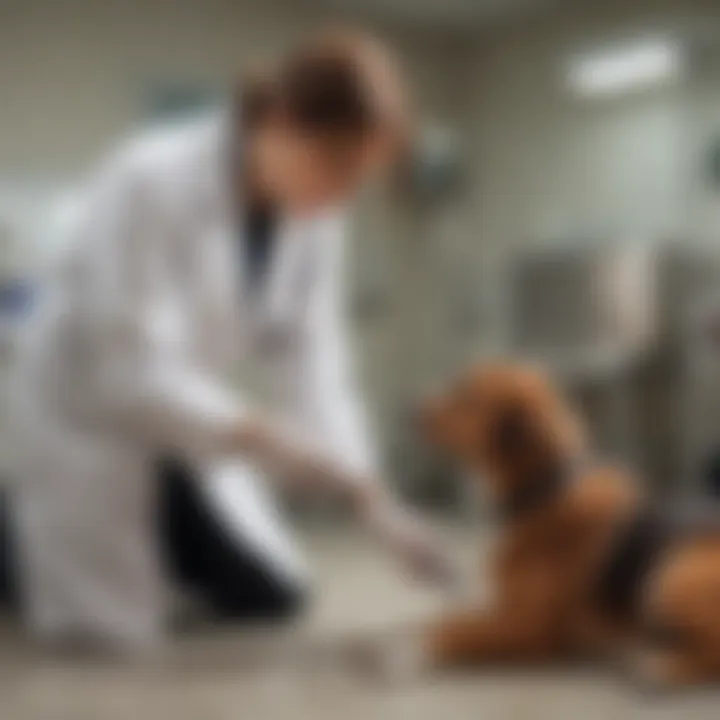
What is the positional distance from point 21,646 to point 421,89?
1.42 ft

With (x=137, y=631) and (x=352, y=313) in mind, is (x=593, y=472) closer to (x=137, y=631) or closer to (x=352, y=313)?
(x=352, y=313)

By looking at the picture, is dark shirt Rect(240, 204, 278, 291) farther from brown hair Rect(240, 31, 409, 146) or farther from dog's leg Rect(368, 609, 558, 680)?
dog's leg Rect(368, 609, 558, 680)

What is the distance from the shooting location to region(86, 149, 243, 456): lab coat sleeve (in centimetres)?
83

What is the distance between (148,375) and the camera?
2.77 ft

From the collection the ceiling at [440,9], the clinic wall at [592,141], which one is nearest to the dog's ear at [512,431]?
the clinic wall at [592,141]

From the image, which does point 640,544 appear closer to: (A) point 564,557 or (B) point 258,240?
(A) point 564,557

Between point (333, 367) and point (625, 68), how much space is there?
23 cm

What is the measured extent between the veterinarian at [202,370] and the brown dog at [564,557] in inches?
3.1

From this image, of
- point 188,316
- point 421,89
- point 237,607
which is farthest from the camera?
point 237,607

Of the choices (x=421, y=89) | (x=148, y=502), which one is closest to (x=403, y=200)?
(x=421, y=89)

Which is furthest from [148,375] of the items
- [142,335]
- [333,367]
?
[333,367]

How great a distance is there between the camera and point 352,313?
0.74 metres

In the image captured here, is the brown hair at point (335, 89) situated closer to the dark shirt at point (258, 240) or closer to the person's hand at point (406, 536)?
the dark shirt at point (258, 240)

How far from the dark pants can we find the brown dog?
11cm
